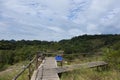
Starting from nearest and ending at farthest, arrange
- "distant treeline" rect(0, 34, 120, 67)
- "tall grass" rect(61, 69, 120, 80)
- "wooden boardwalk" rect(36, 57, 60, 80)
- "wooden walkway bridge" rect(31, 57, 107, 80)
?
"wooden boardwalk" rect(36, 57, 60, 80)
"wooden walkway bridge" rect(31, 57, 107, 80)
"tall grass" rect(61, 69, 120, 80)
"distant treeline" rect(0, 34, 120, 67)

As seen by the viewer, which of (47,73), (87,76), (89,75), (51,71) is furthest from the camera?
(51,71)

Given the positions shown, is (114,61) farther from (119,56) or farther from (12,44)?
(12,44)

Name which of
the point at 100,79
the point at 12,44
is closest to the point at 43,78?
the point at 100,79

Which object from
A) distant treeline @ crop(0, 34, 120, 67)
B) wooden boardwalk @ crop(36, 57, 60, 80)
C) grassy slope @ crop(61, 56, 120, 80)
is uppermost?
distant treeline @ crop(0, 34, 120, 67)

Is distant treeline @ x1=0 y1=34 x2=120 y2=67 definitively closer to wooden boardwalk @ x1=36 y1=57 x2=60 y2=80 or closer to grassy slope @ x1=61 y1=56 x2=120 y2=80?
wooden boardwalk @ x1=36 y1=57 x2=60 y2=80

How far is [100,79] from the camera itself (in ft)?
34.7

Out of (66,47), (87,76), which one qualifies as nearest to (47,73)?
(87,76)

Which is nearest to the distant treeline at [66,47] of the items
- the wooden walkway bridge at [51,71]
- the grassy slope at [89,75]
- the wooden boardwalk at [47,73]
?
the wooden boardwalk at [47,73]

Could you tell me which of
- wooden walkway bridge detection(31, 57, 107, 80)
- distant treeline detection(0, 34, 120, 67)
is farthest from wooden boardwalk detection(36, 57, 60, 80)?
distant treeline detection(0, 34, 120, 67)

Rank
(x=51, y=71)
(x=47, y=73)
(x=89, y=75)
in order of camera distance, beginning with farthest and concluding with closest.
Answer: (x=51, y=71), (x=47, y=73), (x=89, y=75)

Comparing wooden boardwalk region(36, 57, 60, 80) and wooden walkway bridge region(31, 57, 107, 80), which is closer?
wooden boardwalk region(36, 57, 60, 80)

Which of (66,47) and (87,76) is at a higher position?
(66,47)

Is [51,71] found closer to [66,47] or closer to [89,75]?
[89,75]

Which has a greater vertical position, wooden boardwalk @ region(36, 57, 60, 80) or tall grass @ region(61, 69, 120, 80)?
wooden boardwalk @ region(36, 57, 60, 80)
